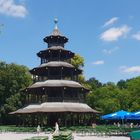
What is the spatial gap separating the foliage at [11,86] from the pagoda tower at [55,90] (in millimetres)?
13759

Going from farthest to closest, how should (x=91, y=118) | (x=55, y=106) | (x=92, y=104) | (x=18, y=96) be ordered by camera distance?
(x=92, y=104) → (x=18, y=96) → (x=91, y=118) → (x=55, y=106)

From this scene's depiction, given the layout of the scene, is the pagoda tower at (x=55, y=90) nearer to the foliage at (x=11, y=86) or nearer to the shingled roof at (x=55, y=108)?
the shingled roof at (x=55, y=108)

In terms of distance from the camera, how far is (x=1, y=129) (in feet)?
187

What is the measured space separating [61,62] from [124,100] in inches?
1130

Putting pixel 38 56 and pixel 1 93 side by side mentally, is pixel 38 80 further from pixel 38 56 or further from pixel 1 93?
pixel 1 93

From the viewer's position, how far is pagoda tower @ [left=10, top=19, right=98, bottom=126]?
177 ft

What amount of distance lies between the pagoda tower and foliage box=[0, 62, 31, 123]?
13759mm

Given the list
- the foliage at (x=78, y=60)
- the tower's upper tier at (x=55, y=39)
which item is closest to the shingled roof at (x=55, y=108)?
the tower's upper tier at (x=55, y=39)

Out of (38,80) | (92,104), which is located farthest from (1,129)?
(92,104)

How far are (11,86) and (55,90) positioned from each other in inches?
972

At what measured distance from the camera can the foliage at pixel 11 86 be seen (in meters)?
76.7

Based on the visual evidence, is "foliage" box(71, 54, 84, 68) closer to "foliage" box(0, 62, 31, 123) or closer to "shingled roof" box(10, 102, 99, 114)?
"foliage" box(0, 62, 31, 123)

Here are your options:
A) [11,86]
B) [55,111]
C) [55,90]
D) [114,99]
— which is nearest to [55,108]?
[55,111]

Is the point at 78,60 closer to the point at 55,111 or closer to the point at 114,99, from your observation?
the point at 114,99
